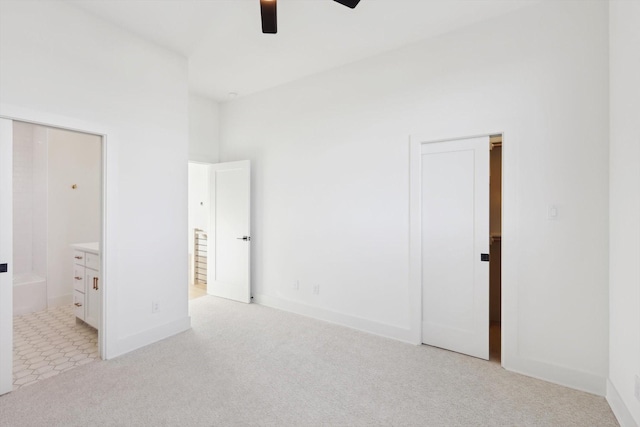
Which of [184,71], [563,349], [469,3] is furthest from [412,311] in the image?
[184,71]

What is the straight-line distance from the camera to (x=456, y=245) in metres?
2.88

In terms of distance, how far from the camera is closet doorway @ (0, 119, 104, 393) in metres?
3.32

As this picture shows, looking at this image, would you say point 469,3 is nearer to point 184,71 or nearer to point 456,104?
point 456,104

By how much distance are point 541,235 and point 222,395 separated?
273cm

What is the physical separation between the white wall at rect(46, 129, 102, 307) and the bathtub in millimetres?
72

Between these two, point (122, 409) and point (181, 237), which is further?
point (181, 237)

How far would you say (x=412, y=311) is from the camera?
306 cm

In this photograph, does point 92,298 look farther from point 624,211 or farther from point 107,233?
point 624,211

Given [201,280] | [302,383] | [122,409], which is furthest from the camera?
[201,280]

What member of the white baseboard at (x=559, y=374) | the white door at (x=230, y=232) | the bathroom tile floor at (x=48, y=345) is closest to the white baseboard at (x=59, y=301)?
the bathroom tile floor at (x=48, y=345)

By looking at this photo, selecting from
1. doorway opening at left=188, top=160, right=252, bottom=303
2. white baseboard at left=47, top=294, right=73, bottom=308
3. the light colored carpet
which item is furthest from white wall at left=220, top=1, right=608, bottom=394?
white baseboard at left=47, top=294, right=73, bottom=308

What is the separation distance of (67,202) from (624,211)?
6.11m

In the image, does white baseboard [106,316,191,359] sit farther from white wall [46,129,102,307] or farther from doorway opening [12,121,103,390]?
white wall [46,129,102,307]

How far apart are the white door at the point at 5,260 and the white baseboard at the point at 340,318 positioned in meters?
2.54
